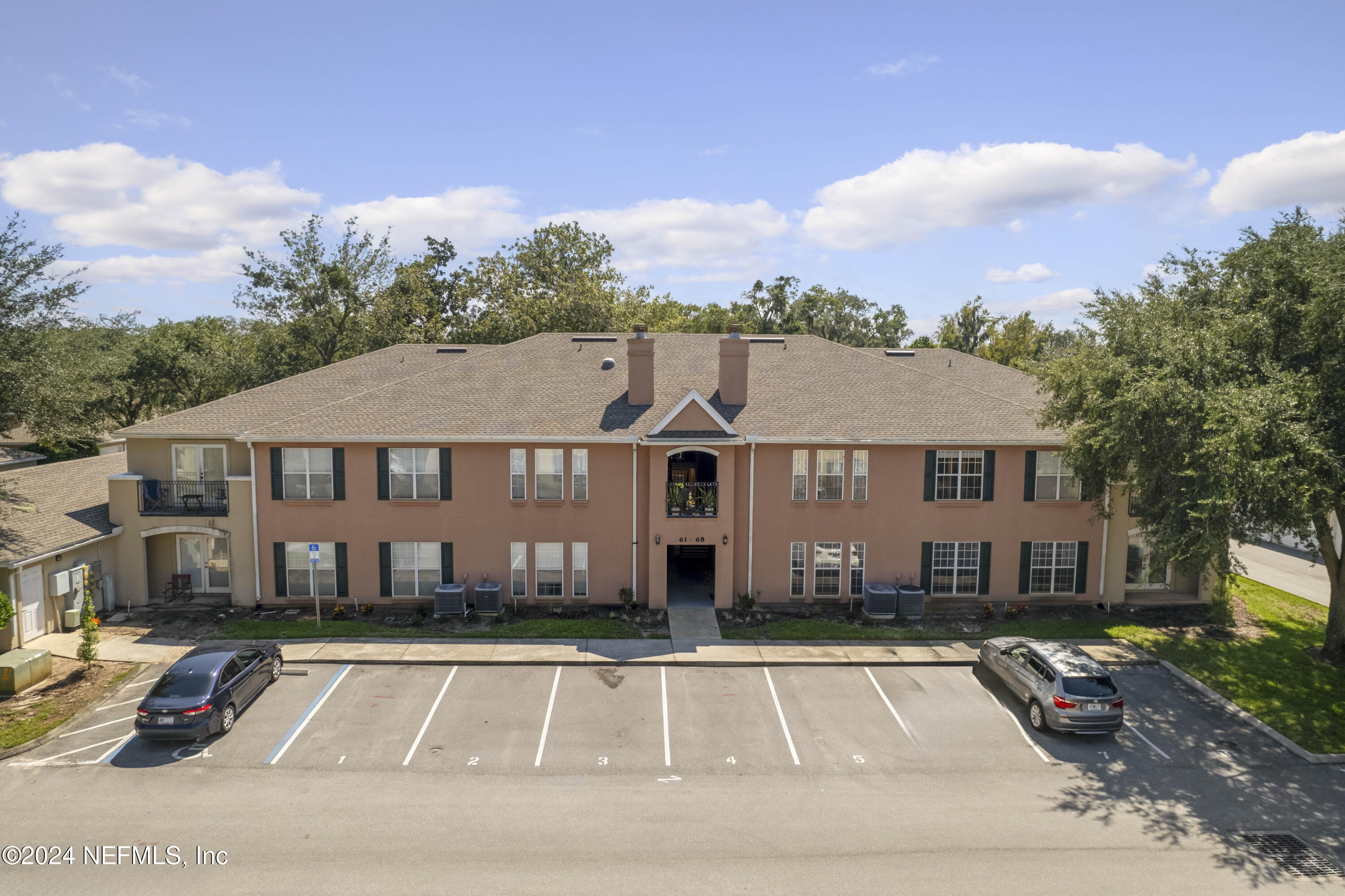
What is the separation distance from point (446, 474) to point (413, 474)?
1.04 m

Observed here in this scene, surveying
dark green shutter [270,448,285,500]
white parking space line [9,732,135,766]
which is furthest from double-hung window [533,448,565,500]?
white parking space line [9,732,135,766]

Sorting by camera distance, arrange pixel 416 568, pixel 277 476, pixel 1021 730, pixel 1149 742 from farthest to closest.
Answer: pixel 416 568
pixel 277 476
pixel 1021 730
pixel 1149 742

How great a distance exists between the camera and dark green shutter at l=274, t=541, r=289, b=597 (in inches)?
907

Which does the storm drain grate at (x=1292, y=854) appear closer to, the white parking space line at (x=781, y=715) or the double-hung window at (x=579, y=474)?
the white parking space line at (x=781, y=715)

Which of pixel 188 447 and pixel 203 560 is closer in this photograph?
pixel 188 447

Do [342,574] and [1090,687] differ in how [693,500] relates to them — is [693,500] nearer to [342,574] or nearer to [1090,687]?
[342,574]

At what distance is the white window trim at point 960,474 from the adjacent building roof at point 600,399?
1.64ft

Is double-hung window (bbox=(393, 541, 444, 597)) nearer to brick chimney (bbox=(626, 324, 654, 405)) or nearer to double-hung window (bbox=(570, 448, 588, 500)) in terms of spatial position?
double-hung window (bbox=(570, 448, 588, 500))

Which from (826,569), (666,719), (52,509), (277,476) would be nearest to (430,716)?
(666,719)

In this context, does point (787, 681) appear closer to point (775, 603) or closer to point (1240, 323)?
point (775, 603)

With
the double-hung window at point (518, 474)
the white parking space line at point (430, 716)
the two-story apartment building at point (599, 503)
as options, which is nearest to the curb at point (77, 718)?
the two-story apartment building at point (599, 503)

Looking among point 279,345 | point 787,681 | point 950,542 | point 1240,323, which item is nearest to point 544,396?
point 787,681

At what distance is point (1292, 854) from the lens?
12.0 metres

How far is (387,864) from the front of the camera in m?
11.3
